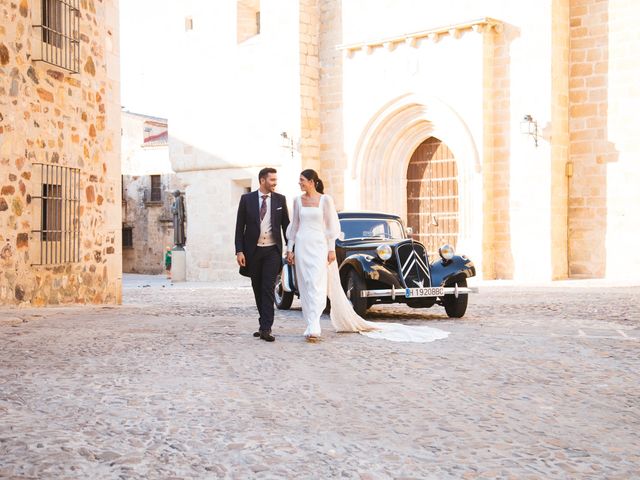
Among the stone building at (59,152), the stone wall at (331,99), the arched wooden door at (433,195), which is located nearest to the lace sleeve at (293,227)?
the stone building at (59,152)

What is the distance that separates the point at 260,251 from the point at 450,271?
3.07 meters

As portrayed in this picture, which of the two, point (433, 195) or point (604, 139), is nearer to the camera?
point (604, 139)

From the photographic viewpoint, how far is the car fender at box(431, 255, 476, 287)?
9.74m

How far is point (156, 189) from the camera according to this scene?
36969 mm

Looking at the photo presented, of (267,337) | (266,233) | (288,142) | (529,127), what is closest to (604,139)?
(529,127)

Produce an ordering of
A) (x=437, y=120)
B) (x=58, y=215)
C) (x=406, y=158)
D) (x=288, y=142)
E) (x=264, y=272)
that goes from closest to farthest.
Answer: (x=264, y=272) → (x=58, y=215) → (x=437, y=120) → (x=406, y=158) → (x=288, y=142)

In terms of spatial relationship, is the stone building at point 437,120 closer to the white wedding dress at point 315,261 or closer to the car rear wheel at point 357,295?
the car rear wheel at point 357,295

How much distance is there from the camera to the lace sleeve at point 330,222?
7.86 m

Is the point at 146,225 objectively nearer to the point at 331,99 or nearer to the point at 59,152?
the point at 331,99

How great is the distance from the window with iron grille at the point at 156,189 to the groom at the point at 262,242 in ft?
97.3

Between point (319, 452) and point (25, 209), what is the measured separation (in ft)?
23.4

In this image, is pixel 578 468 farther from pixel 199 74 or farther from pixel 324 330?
pixel 199 74

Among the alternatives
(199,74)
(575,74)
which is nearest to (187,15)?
(199,74)

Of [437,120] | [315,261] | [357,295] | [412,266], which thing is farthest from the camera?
[437,120]
